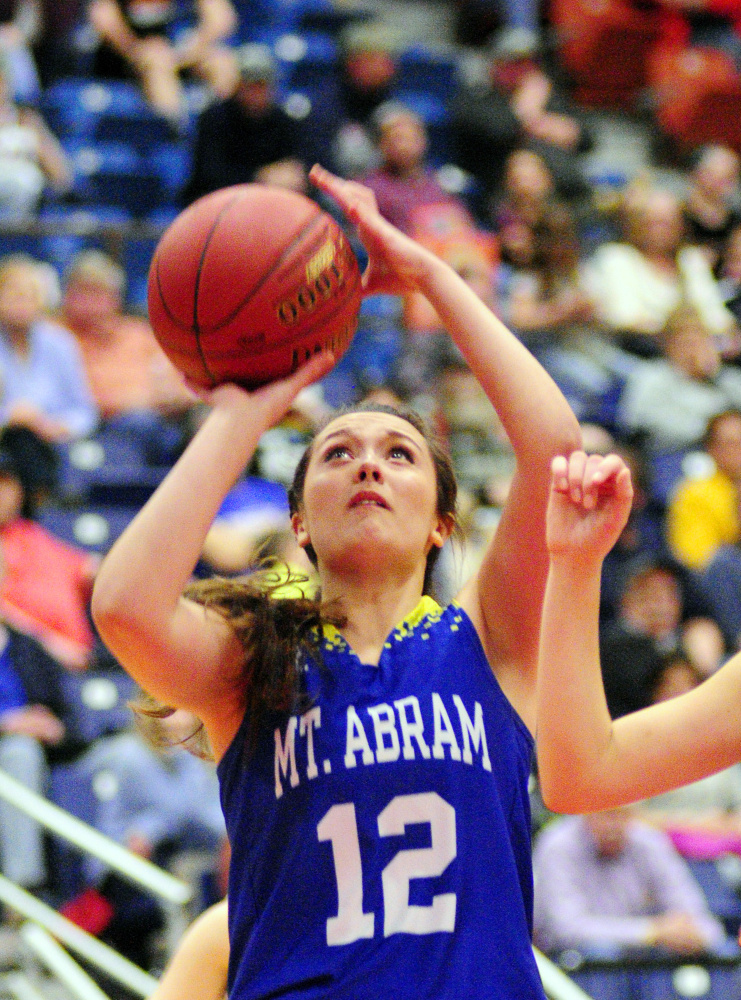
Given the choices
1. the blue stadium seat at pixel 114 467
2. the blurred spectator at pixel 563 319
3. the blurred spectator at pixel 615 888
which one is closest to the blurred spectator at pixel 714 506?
the blurred spectator at pixel 563 319

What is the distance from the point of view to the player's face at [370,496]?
7.02 feet

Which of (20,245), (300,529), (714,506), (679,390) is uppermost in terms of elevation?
(300,529)

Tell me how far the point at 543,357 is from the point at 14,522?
3082mm

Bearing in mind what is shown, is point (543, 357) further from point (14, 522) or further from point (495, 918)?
point (495, 918)

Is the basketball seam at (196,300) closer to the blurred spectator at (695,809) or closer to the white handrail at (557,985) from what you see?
the white handrail at (557,985)

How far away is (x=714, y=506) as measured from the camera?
261 inches

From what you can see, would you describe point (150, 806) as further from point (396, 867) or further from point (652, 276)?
point (652, 276)

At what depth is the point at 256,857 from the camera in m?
1.98

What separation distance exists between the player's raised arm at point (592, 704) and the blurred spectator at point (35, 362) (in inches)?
190

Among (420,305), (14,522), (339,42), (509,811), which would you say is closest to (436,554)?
(509,811)

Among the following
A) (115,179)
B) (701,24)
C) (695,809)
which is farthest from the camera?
(701,24)

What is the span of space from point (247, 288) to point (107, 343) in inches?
189

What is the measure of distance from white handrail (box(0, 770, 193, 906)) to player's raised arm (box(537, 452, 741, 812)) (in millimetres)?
2198

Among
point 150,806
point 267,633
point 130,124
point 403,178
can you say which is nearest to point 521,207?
point 403,178
